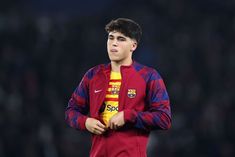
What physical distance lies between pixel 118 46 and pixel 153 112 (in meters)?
0.51

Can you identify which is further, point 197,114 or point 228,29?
point 228,29

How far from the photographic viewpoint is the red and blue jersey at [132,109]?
16.1 ft

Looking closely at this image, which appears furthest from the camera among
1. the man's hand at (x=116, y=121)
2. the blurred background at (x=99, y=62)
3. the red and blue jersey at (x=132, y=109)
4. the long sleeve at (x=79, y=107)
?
Answer: the blurred background at (x=99, y=62)

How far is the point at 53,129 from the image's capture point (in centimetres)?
1016

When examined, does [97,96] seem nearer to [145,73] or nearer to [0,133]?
[145,73]

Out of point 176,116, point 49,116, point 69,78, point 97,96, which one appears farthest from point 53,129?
point 97,96

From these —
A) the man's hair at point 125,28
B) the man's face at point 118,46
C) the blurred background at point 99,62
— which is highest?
the man's hair at point 125,28

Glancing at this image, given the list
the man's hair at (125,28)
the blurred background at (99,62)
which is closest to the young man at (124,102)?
the man's hair at (125,28)

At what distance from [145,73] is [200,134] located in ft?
17.0

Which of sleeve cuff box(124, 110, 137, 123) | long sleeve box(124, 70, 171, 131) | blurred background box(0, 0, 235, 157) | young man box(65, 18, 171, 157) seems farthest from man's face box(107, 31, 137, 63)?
blurred background box(0, 0, 235, 157)

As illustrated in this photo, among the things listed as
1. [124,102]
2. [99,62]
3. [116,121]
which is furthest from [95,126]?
[99,62]

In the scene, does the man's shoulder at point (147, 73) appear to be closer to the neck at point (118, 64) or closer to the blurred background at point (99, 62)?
the neck at point (118, 64)

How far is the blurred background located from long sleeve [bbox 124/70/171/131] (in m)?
5.02

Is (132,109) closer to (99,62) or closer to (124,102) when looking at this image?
(124,102)
